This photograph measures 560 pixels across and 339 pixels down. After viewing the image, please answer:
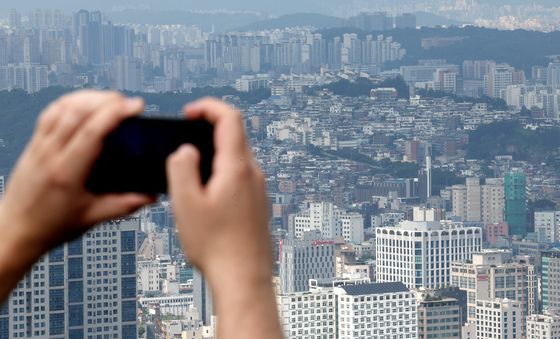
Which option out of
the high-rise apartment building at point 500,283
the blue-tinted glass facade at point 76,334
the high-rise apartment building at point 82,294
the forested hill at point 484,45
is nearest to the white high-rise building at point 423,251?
the high-rise apartment building at point 500,283

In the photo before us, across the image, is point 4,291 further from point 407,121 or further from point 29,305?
point 407,121

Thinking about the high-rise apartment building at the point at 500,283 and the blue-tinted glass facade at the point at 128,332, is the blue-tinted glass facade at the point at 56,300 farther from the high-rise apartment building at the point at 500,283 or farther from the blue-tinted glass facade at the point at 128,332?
the high-rise apartment building at the point at 500,283

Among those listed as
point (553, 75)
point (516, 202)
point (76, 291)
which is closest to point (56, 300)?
point (76, 291)

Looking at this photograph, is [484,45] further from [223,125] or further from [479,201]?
[223,125]

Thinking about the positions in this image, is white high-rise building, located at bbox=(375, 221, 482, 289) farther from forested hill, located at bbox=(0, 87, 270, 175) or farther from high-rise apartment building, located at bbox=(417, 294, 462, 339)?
forested hill, located at bbox=(0, 87, 270, 175)

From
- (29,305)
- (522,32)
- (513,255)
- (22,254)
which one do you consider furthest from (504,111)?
(22,254)

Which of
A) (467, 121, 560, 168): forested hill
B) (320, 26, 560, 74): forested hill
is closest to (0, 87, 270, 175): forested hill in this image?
(467, 121, 560, 168): forested hill
